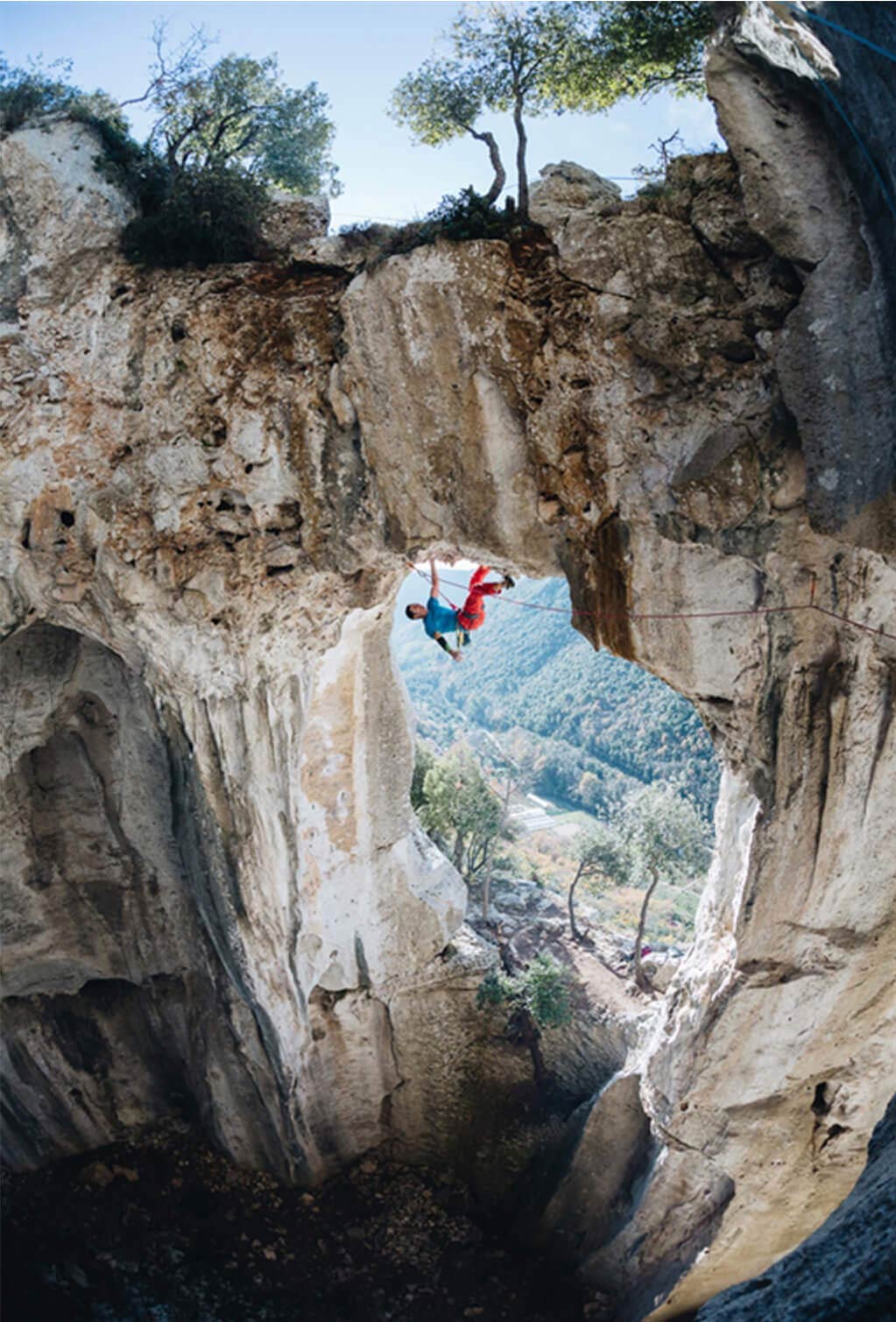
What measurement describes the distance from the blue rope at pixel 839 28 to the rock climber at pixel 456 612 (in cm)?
531

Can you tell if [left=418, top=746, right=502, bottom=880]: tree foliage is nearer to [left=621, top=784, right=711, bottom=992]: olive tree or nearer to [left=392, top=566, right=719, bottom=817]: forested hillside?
[left=621, top=784, right=711, bottom=992]: olive tree

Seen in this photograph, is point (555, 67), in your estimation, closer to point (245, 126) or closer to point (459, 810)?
point (245, 126)

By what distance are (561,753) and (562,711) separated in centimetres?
235

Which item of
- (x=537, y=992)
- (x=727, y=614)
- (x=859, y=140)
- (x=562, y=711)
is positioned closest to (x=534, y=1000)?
(x=537, y=992)

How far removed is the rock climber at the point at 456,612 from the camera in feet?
33.6

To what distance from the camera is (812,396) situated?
20.4ft

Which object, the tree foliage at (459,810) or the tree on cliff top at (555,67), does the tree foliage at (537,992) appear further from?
the tree on cliff top at (555,67)

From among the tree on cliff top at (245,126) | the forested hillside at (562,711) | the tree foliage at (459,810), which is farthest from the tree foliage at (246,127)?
the forested hillside at (562,711)

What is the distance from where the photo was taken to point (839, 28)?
5762 mm

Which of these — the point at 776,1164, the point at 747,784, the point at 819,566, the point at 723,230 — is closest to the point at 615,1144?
the point at 776,1164

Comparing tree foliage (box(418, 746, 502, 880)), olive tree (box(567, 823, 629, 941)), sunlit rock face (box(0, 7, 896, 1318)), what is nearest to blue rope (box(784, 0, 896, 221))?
sunlit rock face (box(0, 7, 896, 1318))

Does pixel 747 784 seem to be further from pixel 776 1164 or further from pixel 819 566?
pixel 776 1164

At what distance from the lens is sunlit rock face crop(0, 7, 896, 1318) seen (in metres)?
7.10

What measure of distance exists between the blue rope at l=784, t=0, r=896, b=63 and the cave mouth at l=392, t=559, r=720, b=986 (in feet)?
19.7
